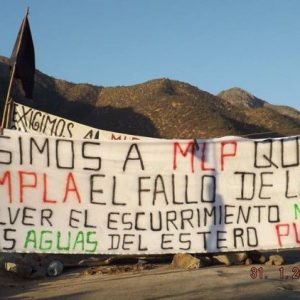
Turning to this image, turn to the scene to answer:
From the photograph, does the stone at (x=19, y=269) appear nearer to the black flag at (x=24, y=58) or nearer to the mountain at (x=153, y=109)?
the black flag at (x=24, y=58)

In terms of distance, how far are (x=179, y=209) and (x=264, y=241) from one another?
3.19 ft

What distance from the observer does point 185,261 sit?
8453 mm

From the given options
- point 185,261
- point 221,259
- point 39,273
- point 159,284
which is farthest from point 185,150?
point 39,273

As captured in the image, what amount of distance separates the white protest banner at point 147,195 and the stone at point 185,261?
1880mm

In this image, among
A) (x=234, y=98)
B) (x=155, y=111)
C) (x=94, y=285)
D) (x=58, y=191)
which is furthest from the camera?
(x=234, y=98)

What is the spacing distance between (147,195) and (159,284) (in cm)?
139

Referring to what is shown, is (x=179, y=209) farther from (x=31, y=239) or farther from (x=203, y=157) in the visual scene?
(x=31, y=239)

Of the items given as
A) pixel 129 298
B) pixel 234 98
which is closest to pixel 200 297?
pixel 129 298

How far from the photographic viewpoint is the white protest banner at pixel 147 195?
628 cm

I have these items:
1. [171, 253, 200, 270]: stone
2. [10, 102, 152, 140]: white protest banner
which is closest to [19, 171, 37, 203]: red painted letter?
[171, 253, 200, 270]: stone

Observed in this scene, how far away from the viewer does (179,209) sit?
647 centimetres

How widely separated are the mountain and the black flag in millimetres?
32855
